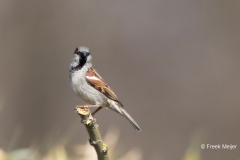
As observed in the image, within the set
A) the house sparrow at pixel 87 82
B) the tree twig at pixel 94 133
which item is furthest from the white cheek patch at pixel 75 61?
the tree twig at pixel 94 133

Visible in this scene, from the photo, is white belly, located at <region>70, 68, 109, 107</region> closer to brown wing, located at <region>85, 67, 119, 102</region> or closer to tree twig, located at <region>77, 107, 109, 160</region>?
brown wing, located at <region>85, 67, 119, 102</region>

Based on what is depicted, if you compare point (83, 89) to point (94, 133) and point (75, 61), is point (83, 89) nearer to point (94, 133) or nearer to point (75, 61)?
point (75, 61)

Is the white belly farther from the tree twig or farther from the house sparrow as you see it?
the tree twig

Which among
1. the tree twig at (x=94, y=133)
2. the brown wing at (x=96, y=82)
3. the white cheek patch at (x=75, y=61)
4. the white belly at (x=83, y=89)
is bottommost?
the tree twig at (x=94, y=133)

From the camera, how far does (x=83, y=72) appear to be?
269cm

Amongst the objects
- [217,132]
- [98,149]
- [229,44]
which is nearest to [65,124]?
[217,132]

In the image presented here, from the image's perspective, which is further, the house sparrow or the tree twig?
the house sparrow

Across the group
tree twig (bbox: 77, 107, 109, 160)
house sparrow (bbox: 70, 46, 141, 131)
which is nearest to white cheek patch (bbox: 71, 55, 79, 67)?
house sparrow (bbox: 70, 46, 141, 131)

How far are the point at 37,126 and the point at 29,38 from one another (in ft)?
3.42

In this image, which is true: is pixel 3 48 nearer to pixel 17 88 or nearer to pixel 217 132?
pixel 17 88

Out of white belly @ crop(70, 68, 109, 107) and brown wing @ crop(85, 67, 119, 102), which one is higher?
brown wing @ crop(85, 67, 119, 102)

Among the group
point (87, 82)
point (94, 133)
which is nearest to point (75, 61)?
point (87, 82)

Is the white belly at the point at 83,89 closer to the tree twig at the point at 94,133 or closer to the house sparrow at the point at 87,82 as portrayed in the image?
the house sparrow at the point at 87,82

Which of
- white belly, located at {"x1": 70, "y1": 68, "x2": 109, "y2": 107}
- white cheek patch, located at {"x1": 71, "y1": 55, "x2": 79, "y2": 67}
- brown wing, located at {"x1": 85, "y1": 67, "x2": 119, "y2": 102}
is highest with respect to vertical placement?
white cheek patch, located at {"x1": 71, "y1": 55, "x2": 79, "y2": 67}
